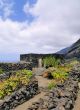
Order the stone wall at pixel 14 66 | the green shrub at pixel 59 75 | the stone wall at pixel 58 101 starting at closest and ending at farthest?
1. the stone wall at pixel 58 101
2. the green shrub at pixel 59 75
3. the stone wall at pixel 14 66

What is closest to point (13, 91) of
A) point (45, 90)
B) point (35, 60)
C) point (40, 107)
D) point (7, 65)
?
point (45, 90)

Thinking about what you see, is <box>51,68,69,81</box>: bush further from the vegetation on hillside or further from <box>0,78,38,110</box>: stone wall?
<box>0,78,38,110</box>: stone wall

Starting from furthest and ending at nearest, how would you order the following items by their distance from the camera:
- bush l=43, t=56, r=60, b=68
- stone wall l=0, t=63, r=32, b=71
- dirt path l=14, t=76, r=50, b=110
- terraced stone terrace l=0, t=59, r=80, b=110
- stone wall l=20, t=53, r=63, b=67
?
stone wall l=20, t=53, r=63, b=67
stone wall l=0, t=63, r=32, b=71
bush l=43, t=56, r=60, b=68
dirt path l=14, t=76, r=50, b=110
terraced stone terrace l=0, t=59, r=80, b=110

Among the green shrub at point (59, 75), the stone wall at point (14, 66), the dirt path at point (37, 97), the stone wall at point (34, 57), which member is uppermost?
the stone wall at point (34, 57)

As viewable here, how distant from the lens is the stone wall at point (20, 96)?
20.5m

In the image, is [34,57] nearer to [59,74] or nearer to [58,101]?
[59,74]

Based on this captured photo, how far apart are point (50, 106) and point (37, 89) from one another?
9.12 m

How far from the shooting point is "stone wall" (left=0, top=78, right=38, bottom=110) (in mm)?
20522

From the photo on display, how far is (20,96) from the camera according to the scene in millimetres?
22672

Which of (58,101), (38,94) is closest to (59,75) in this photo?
(38,94)

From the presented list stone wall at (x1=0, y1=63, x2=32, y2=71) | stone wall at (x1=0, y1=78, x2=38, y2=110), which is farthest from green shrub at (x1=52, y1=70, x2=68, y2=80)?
stone wall at (x1=0, y1=63, x2=32, y2=71)

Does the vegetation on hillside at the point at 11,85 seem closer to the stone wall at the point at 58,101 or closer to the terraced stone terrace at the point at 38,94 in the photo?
the terraced stone terrace at the point at 38,94

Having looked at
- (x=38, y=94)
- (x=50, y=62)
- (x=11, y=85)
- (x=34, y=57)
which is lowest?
(x=38, y=94)

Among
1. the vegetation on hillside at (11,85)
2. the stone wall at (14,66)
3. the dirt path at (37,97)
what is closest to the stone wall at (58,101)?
the dirt path at (37,97)
